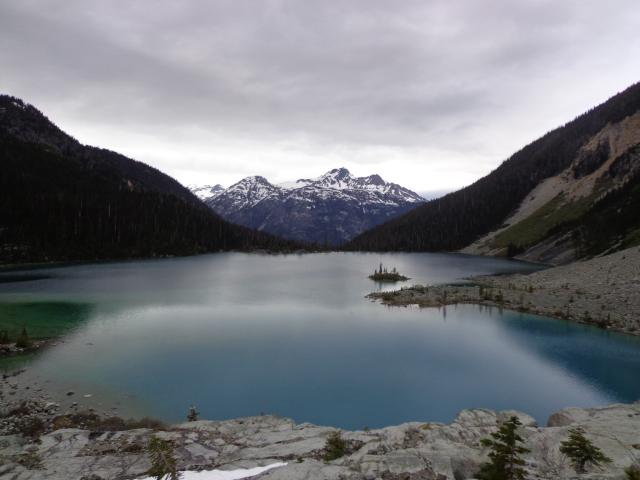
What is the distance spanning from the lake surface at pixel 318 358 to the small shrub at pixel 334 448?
5.94 metres

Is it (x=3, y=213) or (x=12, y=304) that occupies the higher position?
(x=3, y=213)

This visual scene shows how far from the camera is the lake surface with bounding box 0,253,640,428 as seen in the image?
19.9 m

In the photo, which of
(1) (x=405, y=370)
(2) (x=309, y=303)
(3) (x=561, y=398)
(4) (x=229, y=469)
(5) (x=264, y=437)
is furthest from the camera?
(2) (x=309, y=303)

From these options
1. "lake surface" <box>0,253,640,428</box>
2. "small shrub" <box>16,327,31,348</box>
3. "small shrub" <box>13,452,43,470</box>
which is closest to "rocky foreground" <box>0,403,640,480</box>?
"small shrub" <box>13,452,43,470</box>

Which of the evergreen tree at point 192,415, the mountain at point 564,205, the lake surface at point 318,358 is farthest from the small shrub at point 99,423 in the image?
the mountain at point 564,205

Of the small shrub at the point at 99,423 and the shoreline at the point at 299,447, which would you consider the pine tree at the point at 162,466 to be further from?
the small shrub at the point at 99,423

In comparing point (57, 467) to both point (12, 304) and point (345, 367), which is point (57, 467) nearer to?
point (345, 367)

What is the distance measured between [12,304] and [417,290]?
48.7m

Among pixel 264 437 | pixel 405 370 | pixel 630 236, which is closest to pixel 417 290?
pixel 405 370

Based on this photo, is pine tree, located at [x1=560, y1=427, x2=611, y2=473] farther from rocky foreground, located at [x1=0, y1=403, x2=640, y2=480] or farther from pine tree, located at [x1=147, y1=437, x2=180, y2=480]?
pine tree, located at [x1=147, y1=437, x2=180, y2=480]

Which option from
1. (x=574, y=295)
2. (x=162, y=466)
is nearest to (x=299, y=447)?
(x=162, y=466)

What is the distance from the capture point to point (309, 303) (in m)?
46.3

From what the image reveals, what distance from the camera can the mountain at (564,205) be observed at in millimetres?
80562

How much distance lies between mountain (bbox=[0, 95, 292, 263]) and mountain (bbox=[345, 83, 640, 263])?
254 ft
